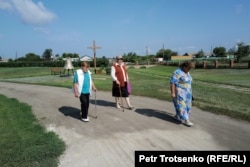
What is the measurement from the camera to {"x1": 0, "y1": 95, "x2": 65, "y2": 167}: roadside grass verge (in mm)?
5039

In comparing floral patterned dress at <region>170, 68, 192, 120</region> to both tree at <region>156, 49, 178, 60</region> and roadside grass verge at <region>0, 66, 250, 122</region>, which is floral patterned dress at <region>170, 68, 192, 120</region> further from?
tree at <region>156, 49, 178, 60</region>

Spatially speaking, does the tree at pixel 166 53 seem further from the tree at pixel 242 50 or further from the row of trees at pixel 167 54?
the tree at pixel 242 50

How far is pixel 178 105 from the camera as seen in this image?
279 inches

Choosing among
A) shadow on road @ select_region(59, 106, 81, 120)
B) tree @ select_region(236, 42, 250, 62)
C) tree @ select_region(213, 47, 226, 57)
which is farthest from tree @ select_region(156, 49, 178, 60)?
shadow on road @ select_region(59, 106, 81, 120)

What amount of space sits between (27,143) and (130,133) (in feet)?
7.24

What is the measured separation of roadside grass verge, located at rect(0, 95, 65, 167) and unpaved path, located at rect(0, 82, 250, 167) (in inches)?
9.3

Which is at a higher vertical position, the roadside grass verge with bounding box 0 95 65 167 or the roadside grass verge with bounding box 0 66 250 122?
the roadside grass verge with bounding box 0 66 250 122

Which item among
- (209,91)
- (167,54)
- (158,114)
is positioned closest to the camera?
(158,114)

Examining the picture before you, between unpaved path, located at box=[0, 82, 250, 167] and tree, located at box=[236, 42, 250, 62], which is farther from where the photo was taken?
tree, located at box=[236, 42, 250, 62]

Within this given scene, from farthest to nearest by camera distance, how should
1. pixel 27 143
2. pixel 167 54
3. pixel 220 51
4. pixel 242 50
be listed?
pixel 167 54 → pixel 220 51 → pixel 242 50 → pixel 27 143

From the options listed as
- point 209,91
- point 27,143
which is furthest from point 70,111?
point 209,91

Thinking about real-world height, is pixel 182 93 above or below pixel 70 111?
above

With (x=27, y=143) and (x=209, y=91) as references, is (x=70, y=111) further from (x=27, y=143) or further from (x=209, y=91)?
(x=209, y=91)

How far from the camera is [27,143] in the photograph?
5988 millimetres
